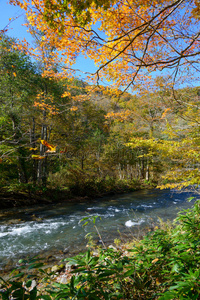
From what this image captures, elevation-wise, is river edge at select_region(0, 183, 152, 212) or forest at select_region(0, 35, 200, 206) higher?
forest at select_region(0, 35, 200, 206)

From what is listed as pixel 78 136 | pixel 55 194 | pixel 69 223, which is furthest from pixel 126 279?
pixel 78 136

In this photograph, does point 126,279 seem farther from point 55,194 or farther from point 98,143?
point 98,143

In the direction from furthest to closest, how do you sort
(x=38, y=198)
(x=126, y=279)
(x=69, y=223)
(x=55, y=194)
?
(x=55, y=194), (x=38, y=198), (x=69, y=223), (x=126, y=279)

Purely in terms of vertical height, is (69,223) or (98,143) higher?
(98,143)

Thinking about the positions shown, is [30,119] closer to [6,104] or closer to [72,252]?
[6,104]

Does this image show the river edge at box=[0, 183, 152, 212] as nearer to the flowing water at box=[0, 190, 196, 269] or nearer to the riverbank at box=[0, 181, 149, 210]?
the riverbank at box=[0, 181, 149, 210]

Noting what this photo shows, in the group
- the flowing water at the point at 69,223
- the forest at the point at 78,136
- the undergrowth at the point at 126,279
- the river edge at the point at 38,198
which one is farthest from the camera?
the river edge at the point at 38,198

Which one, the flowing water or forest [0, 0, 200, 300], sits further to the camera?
the flowing water

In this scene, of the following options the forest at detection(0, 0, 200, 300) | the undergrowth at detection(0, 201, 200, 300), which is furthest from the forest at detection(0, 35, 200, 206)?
the undergrowth at detection(0, 201, 200, 300)

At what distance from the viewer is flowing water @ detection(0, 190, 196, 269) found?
4.41 metres

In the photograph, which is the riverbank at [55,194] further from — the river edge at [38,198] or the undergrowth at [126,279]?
the undergrowth at [126,279]

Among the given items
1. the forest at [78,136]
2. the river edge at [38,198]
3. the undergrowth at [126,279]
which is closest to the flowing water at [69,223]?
the river edge at [38,198]

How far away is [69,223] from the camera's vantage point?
609cm

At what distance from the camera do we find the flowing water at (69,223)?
14.5 ft
